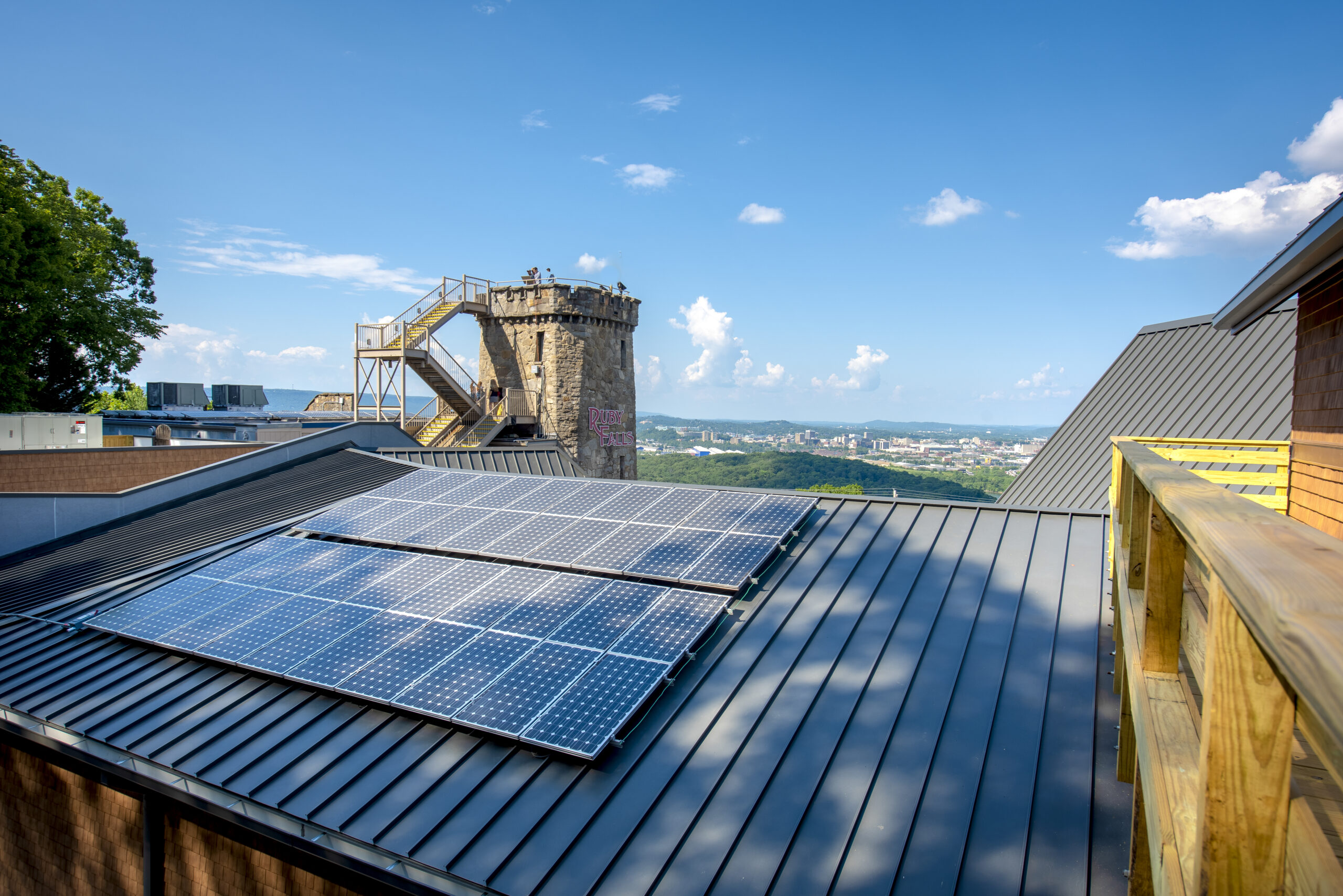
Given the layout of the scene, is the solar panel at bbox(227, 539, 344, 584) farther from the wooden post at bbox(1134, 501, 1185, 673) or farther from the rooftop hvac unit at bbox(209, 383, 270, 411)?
the rooftop hvac unit at bbox(209, 383, 270, 411)

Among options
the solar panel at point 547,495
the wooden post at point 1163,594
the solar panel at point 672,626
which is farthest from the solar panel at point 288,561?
the wooden post at point 1163,594

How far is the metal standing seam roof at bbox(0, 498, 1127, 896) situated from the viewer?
16.2 ft

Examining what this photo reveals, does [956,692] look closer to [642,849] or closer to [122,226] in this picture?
[642,849]

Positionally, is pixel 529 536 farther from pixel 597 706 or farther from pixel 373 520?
pixel 597 706

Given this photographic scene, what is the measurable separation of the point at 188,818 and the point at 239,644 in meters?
1.74

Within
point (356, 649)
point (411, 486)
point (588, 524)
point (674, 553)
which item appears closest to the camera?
point (356, 649)

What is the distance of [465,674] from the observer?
23.0 ft

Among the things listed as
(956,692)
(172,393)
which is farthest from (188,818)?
(172,393)

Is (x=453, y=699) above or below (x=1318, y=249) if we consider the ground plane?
below

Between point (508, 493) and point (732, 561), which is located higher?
point (508, 493)

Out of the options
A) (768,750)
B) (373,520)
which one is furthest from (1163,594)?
(373,520)

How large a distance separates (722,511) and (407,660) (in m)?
4.64

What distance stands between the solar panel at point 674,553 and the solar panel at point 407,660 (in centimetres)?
208

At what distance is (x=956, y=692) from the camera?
6301 millimetres
